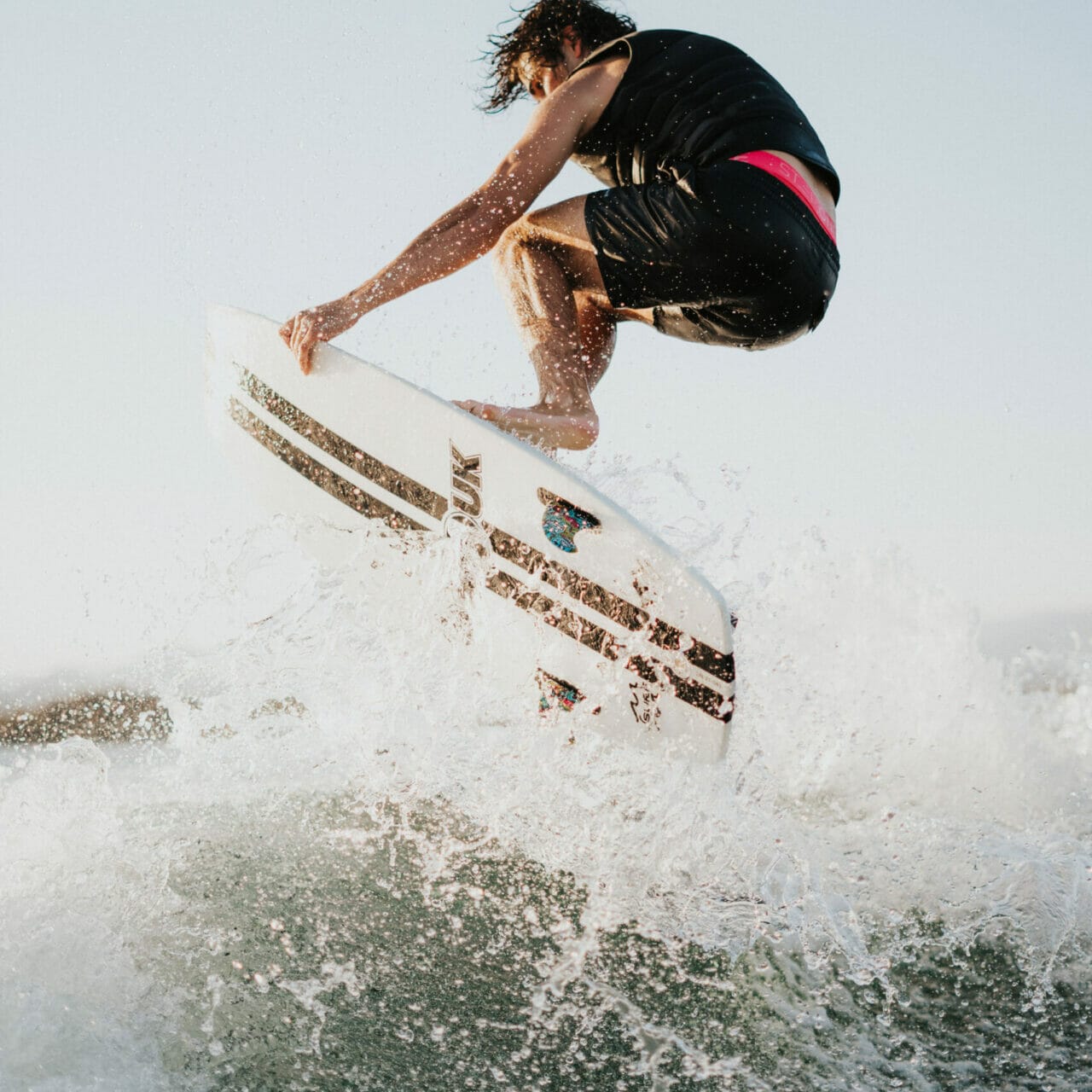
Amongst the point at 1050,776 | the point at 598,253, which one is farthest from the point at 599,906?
the point at 1050,776

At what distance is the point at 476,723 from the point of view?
320 centimetres

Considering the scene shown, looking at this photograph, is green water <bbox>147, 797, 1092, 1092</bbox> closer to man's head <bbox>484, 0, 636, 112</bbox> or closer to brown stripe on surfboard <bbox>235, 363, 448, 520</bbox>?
brown stripe on surfboard <bbox>235, 363, 448, 520</bbox>

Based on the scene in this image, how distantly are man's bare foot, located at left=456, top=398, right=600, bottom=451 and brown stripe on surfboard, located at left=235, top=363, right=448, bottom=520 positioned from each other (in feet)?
1.05

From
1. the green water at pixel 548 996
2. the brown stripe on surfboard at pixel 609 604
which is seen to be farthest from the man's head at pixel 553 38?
the green water at pixel 548 996

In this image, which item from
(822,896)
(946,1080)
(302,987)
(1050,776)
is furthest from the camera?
(1050,776)

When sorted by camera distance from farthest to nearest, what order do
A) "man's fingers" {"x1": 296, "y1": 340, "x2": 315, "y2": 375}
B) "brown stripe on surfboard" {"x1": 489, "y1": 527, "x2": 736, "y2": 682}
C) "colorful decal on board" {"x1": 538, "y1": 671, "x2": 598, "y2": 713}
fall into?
"man's fingers" {"x1": 296, "y1": 340, "x2": 315, "y2": 375} → "colorful decal on board" {"x1": 538, "y1": 671, "x2": 598, "y2": 713} → "brown stripe on surfboard" {"x1": 489, "y1": 527, "x2": 736, "y2": 682}

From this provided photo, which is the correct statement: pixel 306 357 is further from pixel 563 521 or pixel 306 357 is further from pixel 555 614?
pixel 555 614

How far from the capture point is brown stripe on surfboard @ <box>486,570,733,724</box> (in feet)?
9.70

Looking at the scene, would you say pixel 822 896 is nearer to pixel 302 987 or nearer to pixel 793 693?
pixel 793 693

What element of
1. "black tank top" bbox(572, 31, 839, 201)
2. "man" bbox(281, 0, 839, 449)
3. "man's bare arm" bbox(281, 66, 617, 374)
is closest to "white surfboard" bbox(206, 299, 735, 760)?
"man" bbox(281, 0, 839, 449)

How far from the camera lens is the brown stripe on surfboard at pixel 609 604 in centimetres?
294

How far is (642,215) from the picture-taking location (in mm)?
3057

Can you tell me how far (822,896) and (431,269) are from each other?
2235 millimetres

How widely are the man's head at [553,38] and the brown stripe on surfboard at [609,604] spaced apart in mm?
1681
